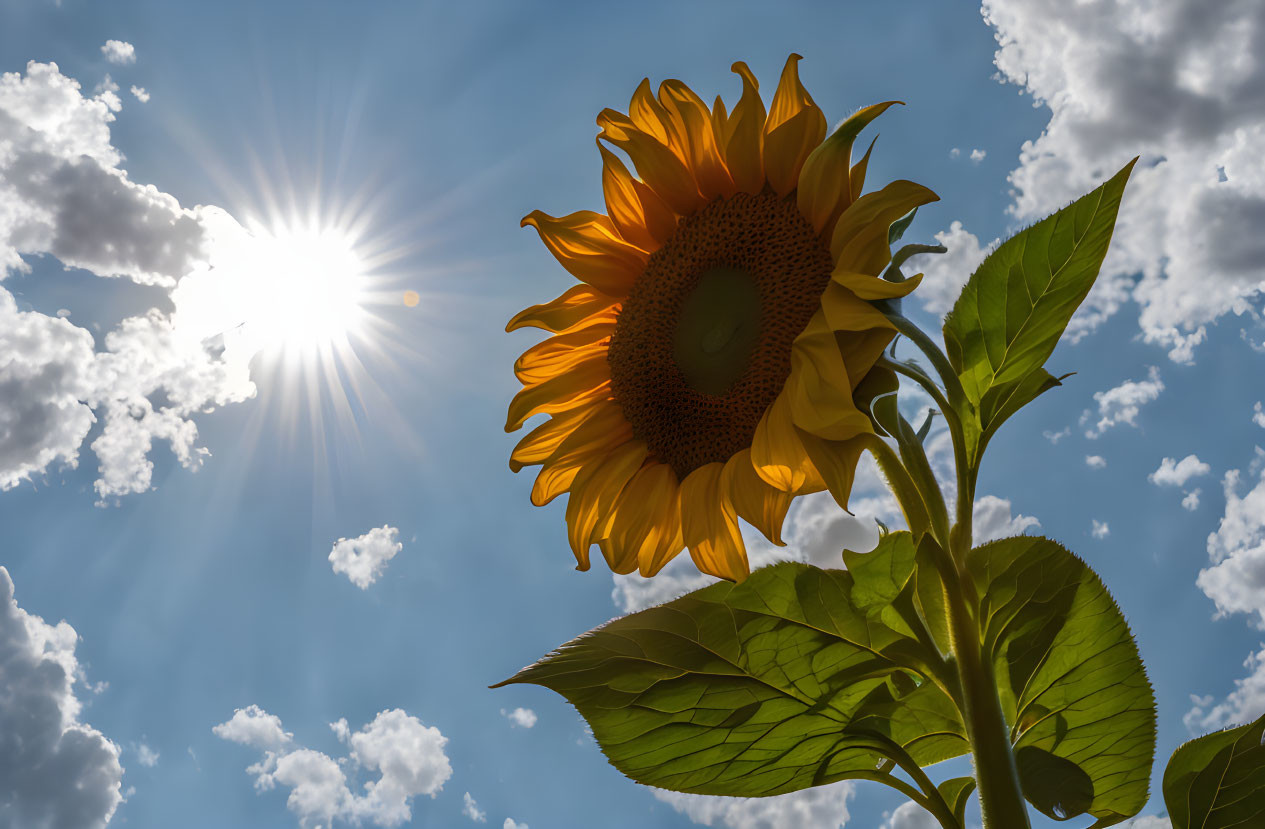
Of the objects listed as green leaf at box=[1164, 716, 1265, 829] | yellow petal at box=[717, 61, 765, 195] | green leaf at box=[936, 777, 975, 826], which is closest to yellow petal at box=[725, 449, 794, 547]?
yellow petal at box=[717, 61, 765, 195]

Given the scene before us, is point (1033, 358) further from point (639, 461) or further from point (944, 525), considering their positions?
point (639, 461)

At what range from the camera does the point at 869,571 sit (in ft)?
3.88

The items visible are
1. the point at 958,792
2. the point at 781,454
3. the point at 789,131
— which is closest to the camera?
the point at 781,454

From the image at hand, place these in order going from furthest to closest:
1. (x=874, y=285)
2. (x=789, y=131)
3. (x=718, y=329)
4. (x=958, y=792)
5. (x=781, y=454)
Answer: (x=958, y=792), (x=718, y=329), (x=789, y=131), (x=781, y=454), (x=874, y=285)

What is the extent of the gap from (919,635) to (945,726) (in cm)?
37

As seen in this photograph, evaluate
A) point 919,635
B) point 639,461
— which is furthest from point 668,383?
point 919,635

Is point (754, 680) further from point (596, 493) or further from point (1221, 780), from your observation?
point (1221, 780)

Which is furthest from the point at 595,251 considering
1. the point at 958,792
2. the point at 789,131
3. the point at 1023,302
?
the point at 958,792

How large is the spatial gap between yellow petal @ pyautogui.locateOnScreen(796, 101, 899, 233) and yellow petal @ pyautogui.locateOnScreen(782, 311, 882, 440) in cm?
19

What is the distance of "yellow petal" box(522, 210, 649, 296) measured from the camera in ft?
4.77

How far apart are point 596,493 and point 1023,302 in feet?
2.42

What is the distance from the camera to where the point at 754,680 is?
4.22 ft

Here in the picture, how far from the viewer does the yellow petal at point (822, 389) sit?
1.00 m

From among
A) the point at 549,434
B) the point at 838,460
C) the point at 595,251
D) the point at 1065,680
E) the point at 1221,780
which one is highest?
the point at 595,251
